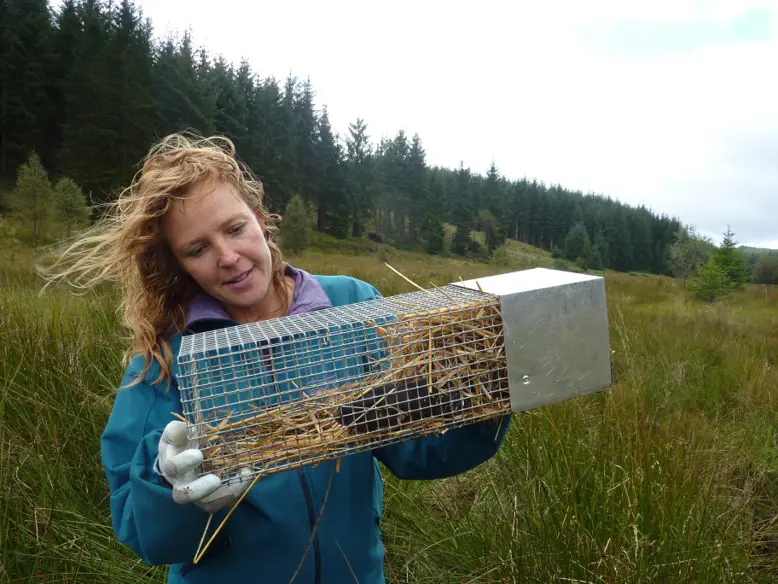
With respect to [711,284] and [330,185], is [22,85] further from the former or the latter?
[711,284]

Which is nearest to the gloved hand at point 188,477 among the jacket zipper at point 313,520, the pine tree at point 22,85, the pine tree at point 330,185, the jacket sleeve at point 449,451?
the jacket zipper at point 313,520

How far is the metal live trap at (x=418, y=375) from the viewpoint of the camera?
1307mm

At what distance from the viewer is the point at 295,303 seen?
1978 millimetres

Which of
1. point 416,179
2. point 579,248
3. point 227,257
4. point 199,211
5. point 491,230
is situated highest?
point 416,179

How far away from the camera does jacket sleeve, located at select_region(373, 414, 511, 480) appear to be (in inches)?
59.9

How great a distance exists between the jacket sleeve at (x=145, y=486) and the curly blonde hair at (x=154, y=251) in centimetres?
10

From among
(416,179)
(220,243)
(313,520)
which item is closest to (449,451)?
(313,520)

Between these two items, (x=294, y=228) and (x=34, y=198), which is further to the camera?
(x=294, y=228)

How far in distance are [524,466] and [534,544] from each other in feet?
2.38

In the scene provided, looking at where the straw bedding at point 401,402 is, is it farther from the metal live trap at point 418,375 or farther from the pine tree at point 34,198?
the pine tree at point 34,198

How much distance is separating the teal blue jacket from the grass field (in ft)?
2.35

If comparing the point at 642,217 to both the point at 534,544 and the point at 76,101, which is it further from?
the point at 534,544

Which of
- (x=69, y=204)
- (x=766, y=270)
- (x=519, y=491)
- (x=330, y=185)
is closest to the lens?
(x=519, y=491)

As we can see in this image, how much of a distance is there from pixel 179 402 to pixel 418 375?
0.89 metres
